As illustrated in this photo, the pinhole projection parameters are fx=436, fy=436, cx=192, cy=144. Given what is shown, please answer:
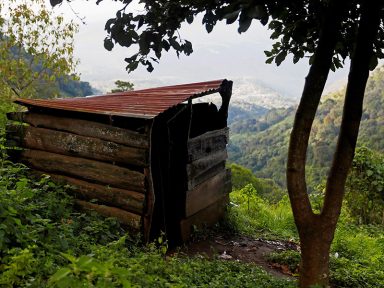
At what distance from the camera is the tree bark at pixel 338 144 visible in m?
4.05

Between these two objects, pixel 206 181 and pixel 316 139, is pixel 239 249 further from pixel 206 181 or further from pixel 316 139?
pixel 316 139

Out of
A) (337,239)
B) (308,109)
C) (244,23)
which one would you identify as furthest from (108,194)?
(337,239)

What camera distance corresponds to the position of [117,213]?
6324 mm

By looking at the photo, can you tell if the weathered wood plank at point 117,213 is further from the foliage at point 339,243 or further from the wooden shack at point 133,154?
the foliage at point 339,243

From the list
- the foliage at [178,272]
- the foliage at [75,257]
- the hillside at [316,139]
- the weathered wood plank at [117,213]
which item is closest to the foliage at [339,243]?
the foliage at [178,272]

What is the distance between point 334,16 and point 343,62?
1.40 meters

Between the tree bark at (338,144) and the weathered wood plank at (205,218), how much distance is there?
113 inches

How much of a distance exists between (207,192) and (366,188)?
7.27 meters

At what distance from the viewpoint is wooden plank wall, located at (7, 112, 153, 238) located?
20.3 ft

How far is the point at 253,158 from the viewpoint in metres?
87.2

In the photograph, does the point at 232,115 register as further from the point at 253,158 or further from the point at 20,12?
the point at 20,12

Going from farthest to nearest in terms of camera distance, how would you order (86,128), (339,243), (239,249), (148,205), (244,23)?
(339,243), (239,249), (86,128), (148,205), (244,23)

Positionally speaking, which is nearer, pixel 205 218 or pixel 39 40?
pixel 205 218

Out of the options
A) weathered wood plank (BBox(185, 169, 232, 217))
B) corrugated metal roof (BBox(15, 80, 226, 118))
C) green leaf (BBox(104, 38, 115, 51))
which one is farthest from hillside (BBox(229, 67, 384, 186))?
green leaf (BBox(104, 38, 115, 51))
